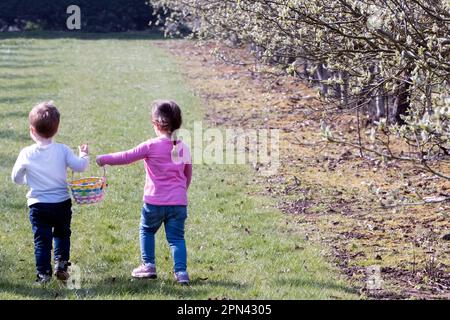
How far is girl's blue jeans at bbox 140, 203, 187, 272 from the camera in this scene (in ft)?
20.7

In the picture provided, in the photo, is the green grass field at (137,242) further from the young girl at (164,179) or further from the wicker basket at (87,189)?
the wicker basket at (87,189)

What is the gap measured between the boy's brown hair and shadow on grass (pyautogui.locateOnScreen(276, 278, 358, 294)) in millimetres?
2174

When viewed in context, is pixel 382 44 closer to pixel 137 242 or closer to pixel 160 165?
pixel 160 165

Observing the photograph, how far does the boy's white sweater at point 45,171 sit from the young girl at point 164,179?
0.92ft

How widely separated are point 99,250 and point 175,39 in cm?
3413

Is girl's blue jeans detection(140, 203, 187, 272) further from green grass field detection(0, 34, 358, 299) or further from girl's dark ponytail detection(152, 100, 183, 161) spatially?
girl's dark ponytail detection(152, 100, 183, 161)

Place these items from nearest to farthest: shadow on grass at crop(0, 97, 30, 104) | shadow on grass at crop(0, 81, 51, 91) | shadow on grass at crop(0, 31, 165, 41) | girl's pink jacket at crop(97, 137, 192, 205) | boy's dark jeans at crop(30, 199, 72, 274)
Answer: boy's dark jeans at crop(30, 199, 72, 274) < girl's pink jacket at crop(97, 137, 192, 205) < shadow on grass at crop(0, 97, 30, 104) < shadow on grass at crop(0, 81, 51, 91) < shadow on grass at crop(0, 31, 165, 41)

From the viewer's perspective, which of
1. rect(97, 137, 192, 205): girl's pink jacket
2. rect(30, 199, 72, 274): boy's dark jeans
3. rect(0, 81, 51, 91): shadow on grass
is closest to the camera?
rect(30, 199, 72, 274): boy's dark jeans

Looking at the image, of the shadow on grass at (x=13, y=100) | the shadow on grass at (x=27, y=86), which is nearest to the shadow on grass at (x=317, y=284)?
the shadow on grass at (x=13, y=100)

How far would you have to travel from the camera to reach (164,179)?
248 inches

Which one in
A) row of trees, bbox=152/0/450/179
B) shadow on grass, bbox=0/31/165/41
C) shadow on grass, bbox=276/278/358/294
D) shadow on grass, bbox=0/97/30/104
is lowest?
shadow on grass, bbox=276/278/358/294

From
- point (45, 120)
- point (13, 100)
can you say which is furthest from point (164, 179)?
point (13, 100)

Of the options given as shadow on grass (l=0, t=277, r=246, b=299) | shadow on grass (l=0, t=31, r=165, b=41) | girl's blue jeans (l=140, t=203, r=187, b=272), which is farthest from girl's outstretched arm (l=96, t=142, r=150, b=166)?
shadow on grass (l=0, t=31, r=165, b=41)

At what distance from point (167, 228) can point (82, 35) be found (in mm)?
37354
